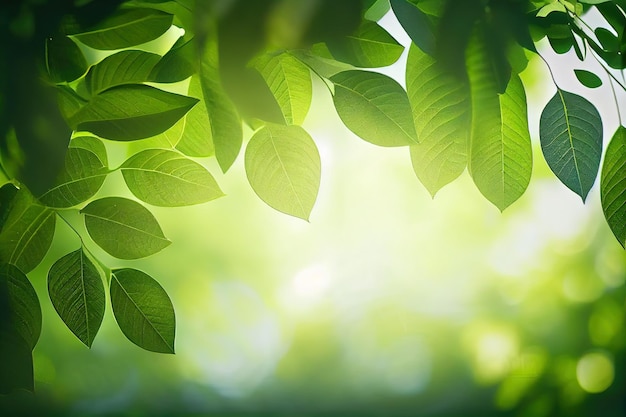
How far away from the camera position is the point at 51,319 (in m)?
0.60

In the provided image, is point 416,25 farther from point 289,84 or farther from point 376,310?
point 376,310

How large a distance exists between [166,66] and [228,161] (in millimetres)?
59

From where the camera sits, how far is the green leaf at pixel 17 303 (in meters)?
0.28

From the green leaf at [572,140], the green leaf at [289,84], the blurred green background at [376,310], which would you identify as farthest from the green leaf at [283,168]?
the blurred green background at [376,310]

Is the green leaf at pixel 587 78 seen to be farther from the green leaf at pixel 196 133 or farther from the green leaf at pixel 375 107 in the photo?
the green leaf at pixel 196 133

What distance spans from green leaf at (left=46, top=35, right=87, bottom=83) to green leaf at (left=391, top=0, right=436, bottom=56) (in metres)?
0.16

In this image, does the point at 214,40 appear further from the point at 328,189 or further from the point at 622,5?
the point at 328,189

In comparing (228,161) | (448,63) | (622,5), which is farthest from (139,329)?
(622,5)

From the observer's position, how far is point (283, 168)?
0.89 feet

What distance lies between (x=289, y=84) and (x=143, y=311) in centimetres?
14

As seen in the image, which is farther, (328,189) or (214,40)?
(328,189)

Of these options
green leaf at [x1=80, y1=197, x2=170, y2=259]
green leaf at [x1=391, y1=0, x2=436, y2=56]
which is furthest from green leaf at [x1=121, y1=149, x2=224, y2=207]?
green leaf at [x1=391, y1=0, x2=436, y2=56]

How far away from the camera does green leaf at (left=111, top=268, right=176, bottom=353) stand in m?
0.28

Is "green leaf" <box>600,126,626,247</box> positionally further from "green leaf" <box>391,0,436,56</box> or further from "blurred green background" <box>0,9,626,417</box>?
"blurred green background" <box>0,9,626,417</box>
